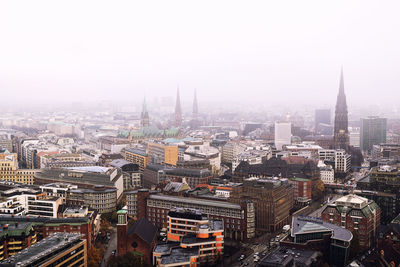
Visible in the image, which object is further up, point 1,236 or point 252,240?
point 1,236

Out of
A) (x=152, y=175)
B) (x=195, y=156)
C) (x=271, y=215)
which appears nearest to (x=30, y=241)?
(x=271, y=215)

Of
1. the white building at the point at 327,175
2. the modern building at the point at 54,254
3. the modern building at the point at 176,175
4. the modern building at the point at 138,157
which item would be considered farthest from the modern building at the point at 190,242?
the modern building at the point at 138,157

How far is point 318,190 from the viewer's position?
52219 millimetres

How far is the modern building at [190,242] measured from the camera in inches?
1123

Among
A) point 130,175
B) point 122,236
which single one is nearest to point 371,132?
point 130,175

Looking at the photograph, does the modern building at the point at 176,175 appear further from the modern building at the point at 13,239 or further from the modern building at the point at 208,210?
the modern building at the point at 13,239

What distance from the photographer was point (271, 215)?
126 feet

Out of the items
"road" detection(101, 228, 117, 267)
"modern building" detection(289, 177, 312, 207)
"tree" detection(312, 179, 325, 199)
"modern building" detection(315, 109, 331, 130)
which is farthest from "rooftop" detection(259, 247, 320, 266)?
"modern building" detection(315, 109, 331, 130)

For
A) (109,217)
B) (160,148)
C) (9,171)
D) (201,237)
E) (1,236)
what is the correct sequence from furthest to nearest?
(160,148)
(9,171)
(109,217)
(201,237)
(1,236)

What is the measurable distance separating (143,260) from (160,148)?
122 feet

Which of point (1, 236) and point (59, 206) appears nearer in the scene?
point (1, 236)

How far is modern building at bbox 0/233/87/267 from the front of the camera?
913 inches

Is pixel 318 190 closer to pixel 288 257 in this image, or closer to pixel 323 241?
pixel 323 241

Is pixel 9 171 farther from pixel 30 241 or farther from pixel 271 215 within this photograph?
pixel 271 215
